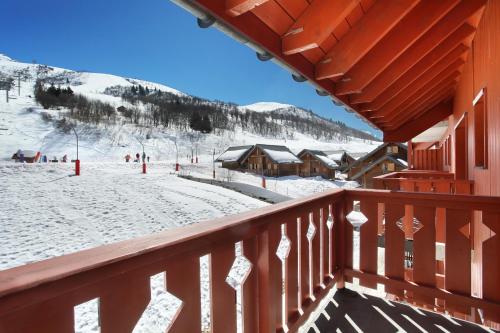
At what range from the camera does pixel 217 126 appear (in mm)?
57812

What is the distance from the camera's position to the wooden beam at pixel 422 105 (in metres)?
4.64

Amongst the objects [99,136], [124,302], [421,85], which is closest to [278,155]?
[421,85]

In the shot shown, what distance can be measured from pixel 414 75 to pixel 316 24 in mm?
2058

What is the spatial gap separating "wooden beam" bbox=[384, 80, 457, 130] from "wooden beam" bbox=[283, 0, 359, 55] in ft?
12.1

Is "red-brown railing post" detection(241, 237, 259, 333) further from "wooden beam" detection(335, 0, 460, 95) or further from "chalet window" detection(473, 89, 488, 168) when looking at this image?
"chalet window" detection(473, 89, 488, 168)

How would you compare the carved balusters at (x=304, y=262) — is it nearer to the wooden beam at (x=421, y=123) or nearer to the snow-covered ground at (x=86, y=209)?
the snow-covered ground at (x=86, y=209)

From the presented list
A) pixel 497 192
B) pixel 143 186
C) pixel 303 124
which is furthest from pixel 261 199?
pixel 303 124

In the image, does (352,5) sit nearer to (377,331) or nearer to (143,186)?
(377,331)

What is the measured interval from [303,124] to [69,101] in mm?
60277

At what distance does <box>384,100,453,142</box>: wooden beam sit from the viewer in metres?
5.49

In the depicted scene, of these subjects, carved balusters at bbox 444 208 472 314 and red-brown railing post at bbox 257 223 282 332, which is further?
carved balusters at bbox 444 208 472 314

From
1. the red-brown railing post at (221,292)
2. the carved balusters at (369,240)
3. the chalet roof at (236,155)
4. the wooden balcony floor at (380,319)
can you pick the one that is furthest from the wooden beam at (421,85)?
the chalet roof at (236,155)

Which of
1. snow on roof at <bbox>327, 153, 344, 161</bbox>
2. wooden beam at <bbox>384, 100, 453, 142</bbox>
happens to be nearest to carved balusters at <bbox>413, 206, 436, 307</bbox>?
wooden beam at <bbox>384, 100, 453, 142</bbox>

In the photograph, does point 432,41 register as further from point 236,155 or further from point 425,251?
point 236,155
